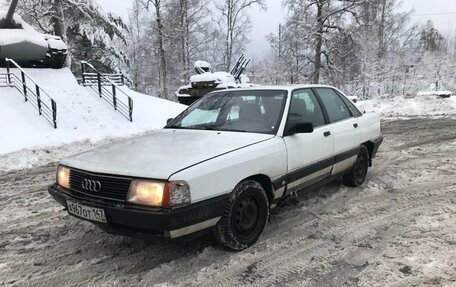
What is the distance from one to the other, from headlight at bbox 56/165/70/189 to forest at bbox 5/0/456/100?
72.0ft

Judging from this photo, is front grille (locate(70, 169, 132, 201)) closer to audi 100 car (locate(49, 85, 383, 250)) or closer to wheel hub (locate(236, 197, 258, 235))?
audi 100 car (locate(49, 85, 383, 250))

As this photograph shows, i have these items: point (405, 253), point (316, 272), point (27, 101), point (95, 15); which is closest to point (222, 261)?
point (316, 272)

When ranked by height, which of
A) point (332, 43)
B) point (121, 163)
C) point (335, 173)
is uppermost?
point (332, 43)

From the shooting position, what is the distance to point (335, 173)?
4941mm

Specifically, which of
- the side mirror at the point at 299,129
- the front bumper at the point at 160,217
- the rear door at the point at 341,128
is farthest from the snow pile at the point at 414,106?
the front bumper at the point at 160,217

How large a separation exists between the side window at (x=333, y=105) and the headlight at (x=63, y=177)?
3034 mm

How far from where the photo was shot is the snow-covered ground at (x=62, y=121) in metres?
8.71

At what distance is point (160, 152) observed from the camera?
11.4ft

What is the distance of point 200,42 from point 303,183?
33334 mm

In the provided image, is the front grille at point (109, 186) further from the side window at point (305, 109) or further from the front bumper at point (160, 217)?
the side window at point (305, 109)

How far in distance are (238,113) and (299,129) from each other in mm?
729

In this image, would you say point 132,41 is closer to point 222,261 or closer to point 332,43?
point 332,43

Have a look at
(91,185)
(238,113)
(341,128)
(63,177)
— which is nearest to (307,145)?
(238,113)

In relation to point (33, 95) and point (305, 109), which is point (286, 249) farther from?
point (33, 95)
